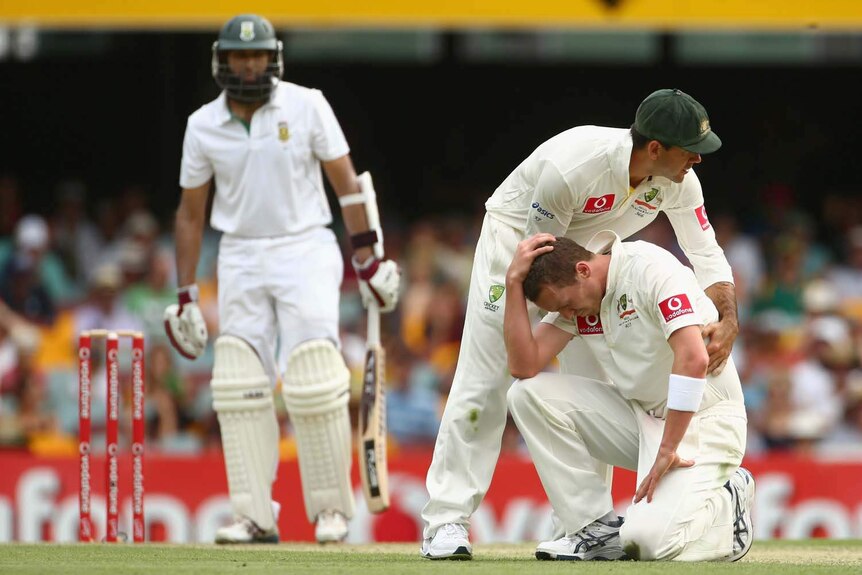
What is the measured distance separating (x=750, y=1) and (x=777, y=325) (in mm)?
2118

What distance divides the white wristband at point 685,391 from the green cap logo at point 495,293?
0.73 metres

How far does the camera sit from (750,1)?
9.57m

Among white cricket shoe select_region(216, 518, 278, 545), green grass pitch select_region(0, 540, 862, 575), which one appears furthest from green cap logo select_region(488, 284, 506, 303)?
white cricket shoe select_region(216, 518, 278, 545)

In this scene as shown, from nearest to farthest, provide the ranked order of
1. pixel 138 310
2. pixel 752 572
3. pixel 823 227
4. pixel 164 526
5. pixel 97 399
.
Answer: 1. pixel 752 572
2. pixel 164 526
3. pixel 97 399
4. pixel 138 310
5. pixel 823 227

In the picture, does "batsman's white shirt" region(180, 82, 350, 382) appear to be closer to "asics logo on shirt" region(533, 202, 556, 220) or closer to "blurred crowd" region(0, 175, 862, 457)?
"asics logo on shirt" region(533, 202, 556, 220)

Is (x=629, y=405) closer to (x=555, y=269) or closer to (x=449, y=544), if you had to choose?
(x=555, y=269)

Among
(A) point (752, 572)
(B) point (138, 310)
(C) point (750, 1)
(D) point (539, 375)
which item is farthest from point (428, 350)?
(A) point (752, 572)

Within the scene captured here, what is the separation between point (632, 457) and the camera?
15.7 feet

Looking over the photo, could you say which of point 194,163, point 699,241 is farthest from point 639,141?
point 194,163

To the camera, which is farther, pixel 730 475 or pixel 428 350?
pixel 428 350

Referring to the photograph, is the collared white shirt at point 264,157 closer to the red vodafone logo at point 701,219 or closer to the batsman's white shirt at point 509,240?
the batsman's white shirt at point 509,240

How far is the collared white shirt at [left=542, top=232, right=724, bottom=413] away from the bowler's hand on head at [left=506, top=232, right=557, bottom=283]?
0.71 feet

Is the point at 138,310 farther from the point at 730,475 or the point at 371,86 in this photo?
the point at 730,475

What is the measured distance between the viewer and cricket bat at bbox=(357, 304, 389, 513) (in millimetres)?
5738
